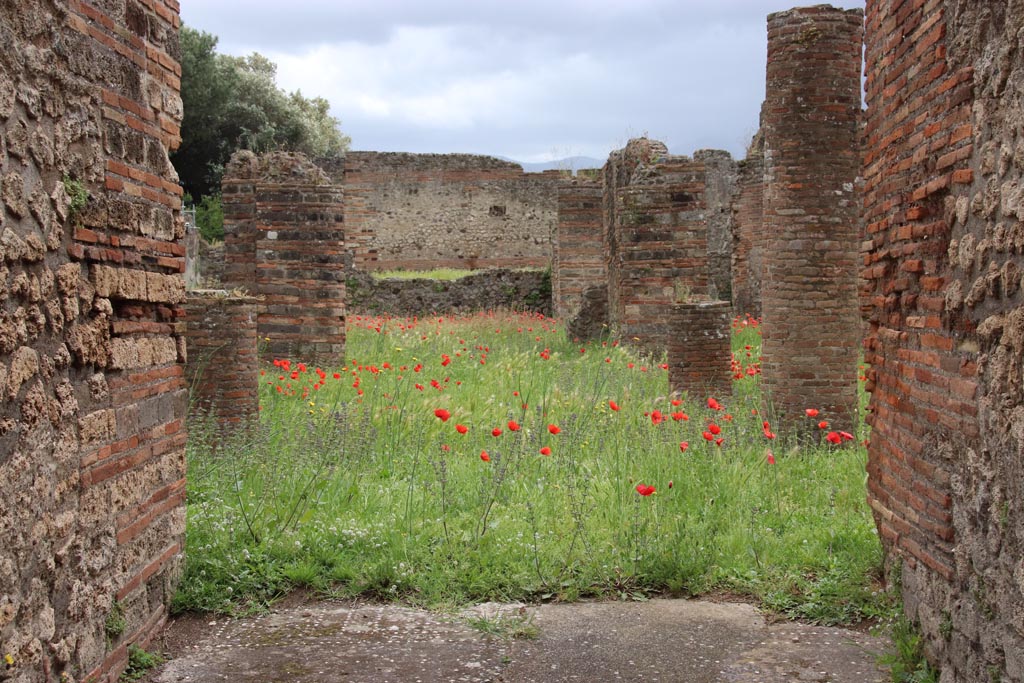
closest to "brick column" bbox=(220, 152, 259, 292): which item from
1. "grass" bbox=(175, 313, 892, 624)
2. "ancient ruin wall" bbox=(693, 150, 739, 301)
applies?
"grass" bbox=(175, 313, 892, 624)

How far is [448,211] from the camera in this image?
31.5m

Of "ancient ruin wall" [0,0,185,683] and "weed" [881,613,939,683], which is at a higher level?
"ancient ruin wall" [0,0,185,683]

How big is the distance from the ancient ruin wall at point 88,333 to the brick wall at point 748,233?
15.4 meters

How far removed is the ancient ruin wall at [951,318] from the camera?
9.68 feet

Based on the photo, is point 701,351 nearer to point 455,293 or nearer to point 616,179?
point 616,179

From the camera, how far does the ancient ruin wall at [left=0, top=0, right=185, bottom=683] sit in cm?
299

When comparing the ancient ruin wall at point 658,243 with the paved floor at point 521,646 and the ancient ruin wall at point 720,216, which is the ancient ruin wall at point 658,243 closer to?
the ancient ruin wall at point 720,216

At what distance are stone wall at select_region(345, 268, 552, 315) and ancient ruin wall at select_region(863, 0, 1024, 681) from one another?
670 inches

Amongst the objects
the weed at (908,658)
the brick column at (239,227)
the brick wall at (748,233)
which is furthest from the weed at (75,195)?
the brick wall at (748,233)

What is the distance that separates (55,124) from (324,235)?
8.35 m

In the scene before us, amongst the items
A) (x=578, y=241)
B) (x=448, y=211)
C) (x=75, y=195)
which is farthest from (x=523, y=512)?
(x=448, y=211)

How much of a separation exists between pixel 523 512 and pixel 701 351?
16.2 ft

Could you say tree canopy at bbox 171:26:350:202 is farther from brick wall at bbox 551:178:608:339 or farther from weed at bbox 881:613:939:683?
weed at bbox 881:613:939:683

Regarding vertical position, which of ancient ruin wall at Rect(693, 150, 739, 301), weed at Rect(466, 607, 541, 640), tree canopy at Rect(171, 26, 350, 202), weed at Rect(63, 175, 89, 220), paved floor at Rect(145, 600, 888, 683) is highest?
tree canopy at Rect(171, 26, 350, 202)
